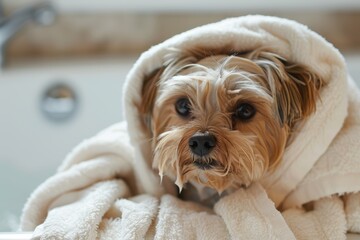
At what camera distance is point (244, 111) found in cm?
111

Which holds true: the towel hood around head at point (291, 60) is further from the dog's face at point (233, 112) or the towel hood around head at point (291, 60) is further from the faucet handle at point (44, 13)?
the faucet handle at point (44, 13)

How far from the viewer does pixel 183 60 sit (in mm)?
1170

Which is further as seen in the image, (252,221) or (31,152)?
(31,152)

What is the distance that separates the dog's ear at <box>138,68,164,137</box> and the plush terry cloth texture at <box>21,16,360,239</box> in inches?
0.5

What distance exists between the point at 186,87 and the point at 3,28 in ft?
3.83

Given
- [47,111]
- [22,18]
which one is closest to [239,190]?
[47,111]

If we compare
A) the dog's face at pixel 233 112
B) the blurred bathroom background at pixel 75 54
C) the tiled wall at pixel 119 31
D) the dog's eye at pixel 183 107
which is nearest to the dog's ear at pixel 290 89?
the dog's face at pixel 233 112

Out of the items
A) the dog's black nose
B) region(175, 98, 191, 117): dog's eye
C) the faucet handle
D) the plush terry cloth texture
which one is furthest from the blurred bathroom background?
the dog's black nose

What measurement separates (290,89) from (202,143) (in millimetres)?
223

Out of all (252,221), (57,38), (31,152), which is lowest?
(31,152)

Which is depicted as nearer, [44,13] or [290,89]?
[290,89]

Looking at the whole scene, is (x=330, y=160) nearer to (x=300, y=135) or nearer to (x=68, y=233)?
(x=300, y=135)

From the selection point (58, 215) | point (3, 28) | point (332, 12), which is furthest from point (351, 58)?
point (58, 215)

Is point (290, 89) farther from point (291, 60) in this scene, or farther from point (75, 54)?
point (75, 54)
